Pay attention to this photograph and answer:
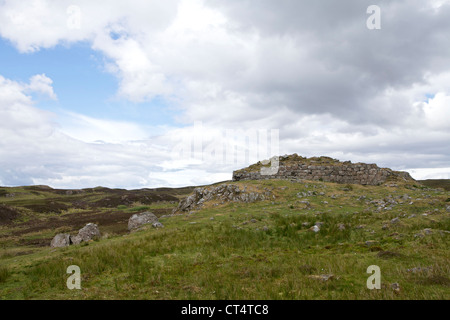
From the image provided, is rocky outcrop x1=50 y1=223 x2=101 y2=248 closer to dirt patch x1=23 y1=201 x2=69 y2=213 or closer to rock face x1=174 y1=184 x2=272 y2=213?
rock face x1=174 y1=184 x2=272 y2=213

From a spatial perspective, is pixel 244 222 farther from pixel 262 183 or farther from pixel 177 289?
pixel 262 183

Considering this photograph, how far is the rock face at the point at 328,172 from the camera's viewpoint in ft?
128

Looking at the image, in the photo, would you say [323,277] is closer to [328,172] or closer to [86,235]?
[86,235]

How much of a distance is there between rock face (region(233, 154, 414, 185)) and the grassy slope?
22351 millimetres

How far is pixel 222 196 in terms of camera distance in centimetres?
3142

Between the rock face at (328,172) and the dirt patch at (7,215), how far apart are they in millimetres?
39432

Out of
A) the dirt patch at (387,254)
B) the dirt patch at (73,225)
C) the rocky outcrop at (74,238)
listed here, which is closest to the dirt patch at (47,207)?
the dirt patch at (73,225)

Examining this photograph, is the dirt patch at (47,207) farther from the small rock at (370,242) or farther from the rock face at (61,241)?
the small rock at (370,242)

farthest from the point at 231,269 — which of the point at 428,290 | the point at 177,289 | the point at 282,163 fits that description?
the point at 282,163

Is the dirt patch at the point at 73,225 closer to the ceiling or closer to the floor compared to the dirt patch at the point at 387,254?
closer to the floor

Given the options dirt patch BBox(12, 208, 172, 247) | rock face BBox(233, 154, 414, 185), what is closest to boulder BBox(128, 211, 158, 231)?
dirt patch BBox(12, 208, 172, 247)

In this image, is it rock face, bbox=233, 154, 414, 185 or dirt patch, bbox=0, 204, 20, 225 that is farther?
dirt patch, bbox=0, 204, 20, 225

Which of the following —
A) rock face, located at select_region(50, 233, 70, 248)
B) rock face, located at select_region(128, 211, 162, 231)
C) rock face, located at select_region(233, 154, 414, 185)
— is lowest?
rock face, located at select_region(50, 233, 70, 248)

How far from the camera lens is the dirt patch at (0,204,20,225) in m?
44.2
